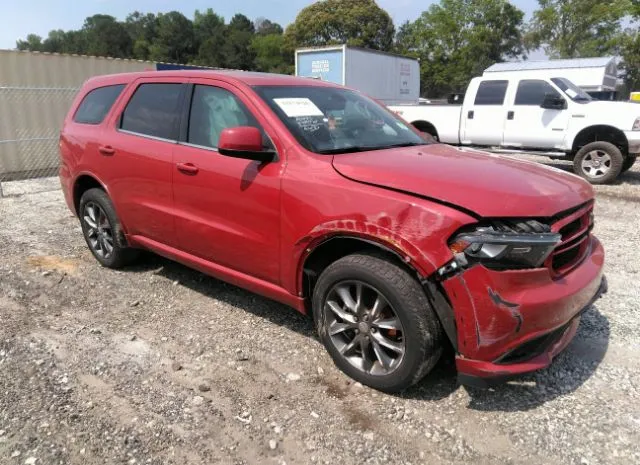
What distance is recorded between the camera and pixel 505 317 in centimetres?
243

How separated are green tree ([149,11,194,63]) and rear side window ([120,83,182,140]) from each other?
83943 mm

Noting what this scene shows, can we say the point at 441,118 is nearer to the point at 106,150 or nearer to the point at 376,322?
the point at 106,150

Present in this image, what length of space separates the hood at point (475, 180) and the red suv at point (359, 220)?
12mm

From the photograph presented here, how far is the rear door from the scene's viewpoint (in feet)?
12.7

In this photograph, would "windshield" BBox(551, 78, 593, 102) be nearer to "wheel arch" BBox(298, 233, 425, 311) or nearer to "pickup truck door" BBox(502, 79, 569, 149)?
"pickup truck door" BBox(502, 79, 569, 149)

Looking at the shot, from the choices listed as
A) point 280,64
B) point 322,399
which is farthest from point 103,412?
point 280,64

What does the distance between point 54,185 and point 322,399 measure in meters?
8.46

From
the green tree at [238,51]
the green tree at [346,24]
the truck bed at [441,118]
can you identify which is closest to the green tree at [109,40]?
the green tree at [238,51]

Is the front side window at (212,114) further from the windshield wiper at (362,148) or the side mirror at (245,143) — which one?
the windshield wiper at (362,148)

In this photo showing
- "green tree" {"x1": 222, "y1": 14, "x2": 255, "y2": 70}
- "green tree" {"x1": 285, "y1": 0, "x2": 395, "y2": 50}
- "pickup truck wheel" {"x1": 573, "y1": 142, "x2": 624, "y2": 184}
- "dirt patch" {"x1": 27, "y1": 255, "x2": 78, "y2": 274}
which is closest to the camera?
"dirt patch" {"x1": 27, "y1": 255, "x2": 78, "y2": 274}

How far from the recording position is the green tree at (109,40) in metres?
89.5

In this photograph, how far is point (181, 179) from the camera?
145 inches

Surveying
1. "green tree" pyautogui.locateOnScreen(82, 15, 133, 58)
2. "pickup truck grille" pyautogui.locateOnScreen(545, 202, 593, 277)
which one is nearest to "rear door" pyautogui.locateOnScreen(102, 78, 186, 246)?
"pickup truck grille" pyautogui.locateOnScreen(545, 202, 593, 277)

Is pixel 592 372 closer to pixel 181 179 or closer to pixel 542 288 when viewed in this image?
pixel 542 288
